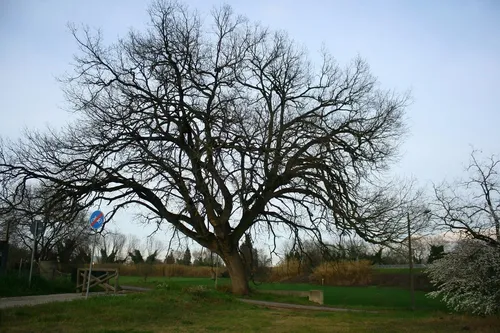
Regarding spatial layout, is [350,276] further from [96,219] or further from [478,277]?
[96,219]

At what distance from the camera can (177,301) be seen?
15008 mm

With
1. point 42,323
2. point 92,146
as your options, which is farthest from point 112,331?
point 92,146

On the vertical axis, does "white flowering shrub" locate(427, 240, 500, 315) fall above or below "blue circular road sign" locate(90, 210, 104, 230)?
below

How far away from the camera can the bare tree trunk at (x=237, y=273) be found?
24.3 m

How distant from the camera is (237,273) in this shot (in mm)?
24531

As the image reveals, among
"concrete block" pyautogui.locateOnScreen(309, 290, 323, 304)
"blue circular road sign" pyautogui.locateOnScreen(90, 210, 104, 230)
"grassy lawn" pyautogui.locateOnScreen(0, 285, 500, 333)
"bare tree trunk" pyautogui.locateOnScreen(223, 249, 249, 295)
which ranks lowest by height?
"concrete block" pyautogui.locateOnScreen(309, 290, 323, 304)

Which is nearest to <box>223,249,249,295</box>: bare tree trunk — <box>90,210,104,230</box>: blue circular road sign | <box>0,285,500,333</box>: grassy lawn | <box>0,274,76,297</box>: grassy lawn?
<box>0,274,76,297</box>: grassy lawn

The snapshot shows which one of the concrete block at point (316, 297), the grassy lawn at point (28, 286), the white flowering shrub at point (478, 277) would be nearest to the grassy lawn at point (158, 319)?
the white flowering shrub at point (478, 277)

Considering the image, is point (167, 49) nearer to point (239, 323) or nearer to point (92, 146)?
point (92, 146)

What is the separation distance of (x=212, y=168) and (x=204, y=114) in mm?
4064

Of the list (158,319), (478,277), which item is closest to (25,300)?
(158,319)

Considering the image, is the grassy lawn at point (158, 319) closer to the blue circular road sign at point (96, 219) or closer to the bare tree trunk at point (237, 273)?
the blue circular road sign at point (96, 219)

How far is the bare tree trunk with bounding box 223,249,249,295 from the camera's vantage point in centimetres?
2431

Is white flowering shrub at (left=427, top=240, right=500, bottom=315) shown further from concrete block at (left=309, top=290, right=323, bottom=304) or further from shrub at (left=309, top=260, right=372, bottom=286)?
shrub at (left=309, top=260, right=372, bottom=286)
